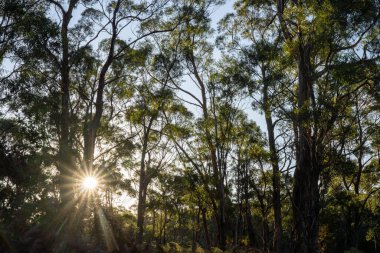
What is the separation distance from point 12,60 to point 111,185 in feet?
32.6

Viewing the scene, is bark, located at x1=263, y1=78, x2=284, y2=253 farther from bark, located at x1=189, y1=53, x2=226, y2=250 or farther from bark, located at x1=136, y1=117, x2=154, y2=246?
bark, located at x1=136, y1=117, x2=154, y2=246

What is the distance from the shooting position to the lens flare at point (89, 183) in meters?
16.8

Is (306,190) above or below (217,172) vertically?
below

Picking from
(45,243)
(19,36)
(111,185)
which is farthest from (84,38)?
(45,243)

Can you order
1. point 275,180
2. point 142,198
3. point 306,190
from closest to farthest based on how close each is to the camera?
1. point 306,190
2. point 275,180
3. point 142,198

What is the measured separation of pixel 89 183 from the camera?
17.6 metres

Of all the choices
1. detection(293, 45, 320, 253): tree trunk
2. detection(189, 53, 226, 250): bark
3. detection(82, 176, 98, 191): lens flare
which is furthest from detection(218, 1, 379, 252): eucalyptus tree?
detection(82, 176, 98, 191): lens flare

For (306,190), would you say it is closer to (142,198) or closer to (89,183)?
(89,183)

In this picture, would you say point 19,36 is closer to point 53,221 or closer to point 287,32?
point 53,221

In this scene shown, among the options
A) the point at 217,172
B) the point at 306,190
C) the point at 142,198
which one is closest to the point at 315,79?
the point at 306,190

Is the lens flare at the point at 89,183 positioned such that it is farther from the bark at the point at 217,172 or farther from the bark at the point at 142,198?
the bark at the point at 217,172

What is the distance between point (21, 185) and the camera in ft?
41.7

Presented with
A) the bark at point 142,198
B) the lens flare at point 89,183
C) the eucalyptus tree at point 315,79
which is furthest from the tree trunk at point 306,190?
the lens flare at point 89,183

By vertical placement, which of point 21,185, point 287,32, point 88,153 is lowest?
point 21,185
